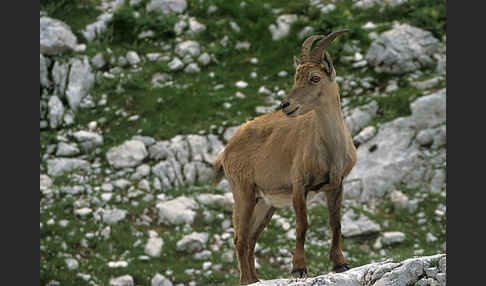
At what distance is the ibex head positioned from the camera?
7453mm

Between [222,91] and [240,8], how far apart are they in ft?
13.3

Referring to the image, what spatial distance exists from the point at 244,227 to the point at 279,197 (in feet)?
2.47

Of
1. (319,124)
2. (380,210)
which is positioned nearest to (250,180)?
(319,124)

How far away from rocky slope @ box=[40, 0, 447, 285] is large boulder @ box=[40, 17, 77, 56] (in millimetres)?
53

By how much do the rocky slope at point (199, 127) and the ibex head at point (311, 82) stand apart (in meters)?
4.99

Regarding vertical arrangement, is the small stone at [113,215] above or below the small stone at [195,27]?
below

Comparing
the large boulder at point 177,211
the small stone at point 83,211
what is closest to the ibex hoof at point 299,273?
the large boulder at point 177,211

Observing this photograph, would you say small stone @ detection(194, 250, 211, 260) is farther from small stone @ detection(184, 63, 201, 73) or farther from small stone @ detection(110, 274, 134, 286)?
small stone @ detection(184, 63, 201, 73)

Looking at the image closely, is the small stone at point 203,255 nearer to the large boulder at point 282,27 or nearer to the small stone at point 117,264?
the small stone at point 117,264

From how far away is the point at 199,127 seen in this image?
1625 cm

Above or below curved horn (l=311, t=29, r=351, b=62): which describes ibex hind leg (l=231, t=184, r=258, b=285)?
Result: below

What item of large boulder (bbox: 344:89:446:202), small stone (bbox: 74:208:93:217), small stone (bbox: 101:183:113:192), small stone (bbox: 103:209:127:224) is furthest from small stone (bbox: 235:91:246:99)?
small stone (bbox: 74:208:93:217)

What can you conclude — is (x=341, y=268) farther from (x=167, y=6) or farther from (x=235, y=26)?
(x=167, y=6)

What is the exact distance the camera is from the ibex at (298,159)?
7.58m
